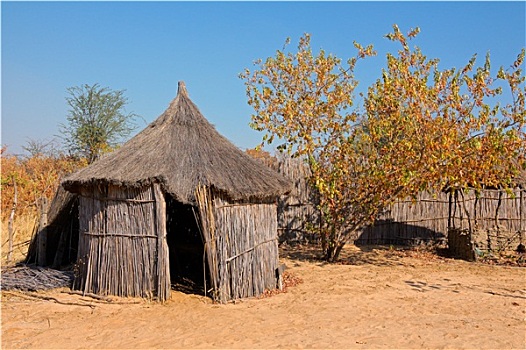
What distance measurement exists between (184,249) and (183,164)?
10.3ft

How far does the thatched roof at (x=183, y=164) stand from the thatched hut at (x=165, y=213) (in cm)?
2

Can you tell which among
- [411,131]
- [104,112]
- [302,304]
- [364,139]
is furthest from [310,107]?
[104,112]

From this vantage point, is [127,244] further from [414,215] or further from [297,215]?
[414,215]

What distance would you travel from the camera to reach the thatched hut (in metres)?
7.29

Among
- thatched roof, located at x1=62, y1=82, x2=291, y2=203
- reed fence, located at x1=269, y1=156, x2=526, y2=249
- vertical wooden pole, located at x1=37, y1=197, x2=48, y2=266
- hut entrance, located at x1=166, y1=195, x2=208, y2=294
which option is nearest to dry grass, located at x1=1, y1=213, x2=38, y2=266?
vertical wooden pole, located at x1=37, y1=197, x2=48, y2=266

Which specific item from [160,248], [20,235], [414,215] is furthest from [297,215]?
[20,235]

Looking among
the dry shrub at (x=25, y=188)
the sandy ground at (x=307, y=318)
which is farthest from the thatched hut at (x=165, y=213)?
the dry shrub at (x=25, y=188)

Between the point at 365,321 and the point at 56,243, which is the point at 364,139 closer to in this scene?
the point at 365,321

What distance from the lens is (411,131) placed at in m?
9.72

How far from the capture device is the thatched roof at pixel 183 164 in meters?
7.28

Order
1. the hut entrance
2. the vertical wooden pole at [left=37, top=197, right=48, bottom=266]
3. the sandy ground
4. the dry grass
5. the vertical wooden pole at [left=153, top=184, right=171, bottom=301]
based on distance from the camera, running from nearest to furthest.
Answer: the sandy ground, the vertical wooden pole at [left=153, top=184, right=171, bottom=301], the hut entrance, the vertical wooden pole at [left=37, top=197, right=48, bottom=266], the dry grass

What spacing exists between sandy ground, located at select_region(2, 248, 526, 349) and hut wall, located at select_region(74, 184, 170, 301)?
0.26m

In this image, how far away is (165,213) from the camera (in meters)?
7.53

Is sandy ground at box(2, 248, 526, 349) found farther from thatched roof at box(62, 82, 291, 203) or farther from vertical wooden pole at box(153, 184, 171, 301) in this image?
thatched roof at box(62, 82, 291, 203)
